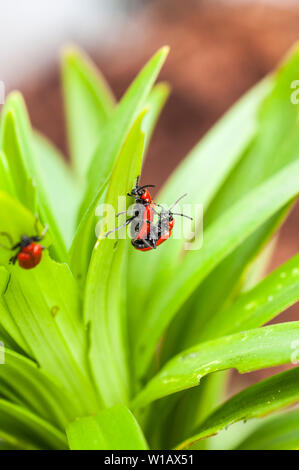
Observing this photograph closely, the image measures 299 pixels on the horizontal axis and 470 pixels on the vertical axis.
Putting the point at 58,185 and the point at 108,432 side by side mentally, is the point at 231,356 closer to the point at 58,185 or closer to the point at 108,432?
the point at 108,432

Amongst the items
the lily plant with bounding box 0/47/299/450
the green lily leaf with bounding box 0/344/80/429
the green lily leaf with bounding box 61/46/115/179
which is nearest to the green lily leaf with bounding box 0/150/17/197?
the lily plant with bounding box 0/47/299/450

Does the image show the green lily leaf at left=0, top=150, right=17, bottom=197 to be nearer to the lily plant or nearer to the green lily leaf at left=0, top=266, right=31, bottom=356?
the lily plant

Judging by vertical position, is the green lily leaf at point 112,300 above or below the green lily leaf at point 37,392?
above

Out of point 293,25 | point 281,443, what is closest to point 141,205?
point 281,443

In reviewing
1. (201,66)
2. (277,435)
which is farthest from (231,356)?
(201,66)

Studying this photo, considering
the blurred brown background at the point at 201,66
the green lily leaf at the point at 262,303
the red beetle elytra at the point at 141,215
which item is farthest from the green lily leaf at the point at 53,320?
the blurred brown background at the point at 201,66

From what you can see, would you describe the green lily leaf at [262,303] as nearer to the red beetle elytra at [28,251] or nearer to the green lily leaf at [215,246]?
the green lily leaf at [215,246]
